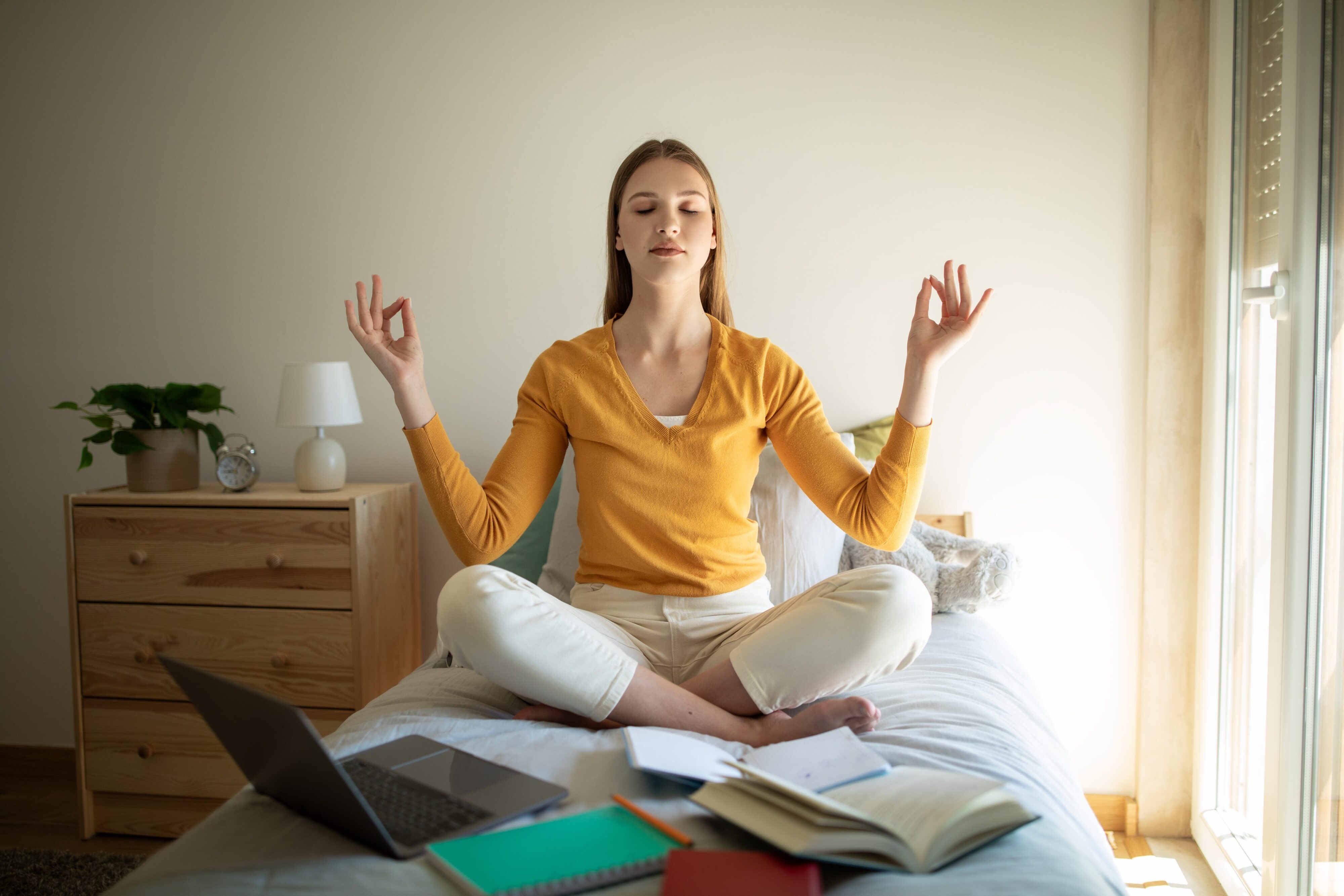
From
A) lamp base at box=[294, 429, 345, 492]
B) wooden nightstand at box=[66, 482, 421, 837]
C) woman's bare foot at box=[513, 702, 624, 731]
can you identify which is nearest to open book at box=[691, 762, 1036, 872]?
woman's bare foot at box=[513, 702, 624, 731]

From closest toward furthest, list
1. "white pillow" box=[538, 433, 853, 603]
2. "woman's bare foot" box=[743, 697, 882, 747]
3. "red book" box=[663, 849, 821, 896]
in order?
"red book" box=[663, 849, 821, 896] < "woman's bare foot" box=[743, 697, 882, 747] < "white pillow" box=[538, 433, 853, 603]

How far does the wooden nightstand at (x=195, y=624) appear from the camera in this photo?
200 centimetres

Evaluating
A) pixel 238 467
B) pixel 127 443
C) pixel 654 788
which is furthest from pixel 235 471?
pixel 654 788

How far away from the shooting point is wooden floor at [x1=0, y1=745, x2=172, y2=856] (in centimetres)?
201

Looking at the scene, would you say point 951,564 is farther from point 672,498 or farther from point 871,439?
point 672,498

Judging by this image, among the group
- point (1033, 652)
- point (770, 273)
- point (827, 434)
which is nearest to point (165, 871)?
point (827, 434)

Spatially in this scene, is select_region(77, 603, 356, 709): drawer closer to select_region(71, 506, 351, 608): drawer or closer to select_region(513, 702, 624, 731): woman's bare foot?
select_region(71, 506, 351, 608): drawer

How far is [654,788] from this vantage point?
99 cm

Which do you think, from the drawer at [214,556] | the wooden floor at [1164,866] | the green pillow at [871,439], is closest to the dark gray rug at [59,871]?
the drawer at [214,556]

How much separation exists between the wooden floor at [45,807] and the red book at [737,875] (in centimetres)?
168

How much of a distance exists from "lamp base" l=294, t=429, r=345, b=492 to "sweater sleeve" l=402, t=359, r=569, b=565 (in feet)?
2.12

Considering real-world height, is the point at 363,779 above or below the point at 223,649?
above

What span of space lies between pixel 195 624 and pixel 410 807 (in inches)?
53.1

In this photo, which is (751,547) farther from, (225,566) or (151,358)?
(151,358)
